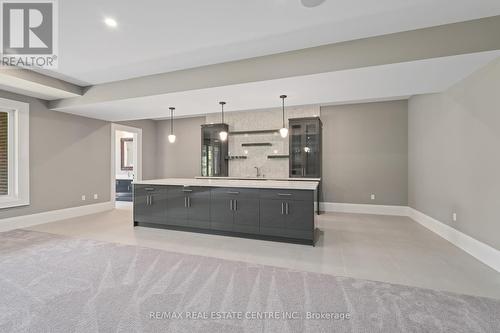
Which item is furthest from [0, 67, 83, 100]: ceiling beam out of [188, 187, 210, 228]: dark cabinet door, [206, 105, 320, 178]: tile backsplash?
[206, 105, 320, 178]: tile backsplash

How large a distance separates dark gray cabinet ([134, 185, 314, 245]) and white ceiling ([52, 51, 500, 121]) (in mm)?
1561

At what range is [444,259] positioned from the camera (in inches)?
112

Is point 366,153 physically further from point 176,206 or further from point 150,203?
point 150,203

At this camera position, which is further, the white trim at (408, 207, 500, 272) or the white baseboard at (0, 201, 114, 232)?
the white baseboard at (0, 201, 114, 232)

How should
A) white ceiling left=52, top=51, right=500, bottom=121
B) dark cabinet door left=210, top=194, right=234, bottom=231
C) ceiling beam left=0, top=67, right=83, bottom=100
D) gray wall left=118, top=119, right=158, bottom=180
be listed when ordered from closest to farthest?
white ceiling left=52, top=51, right=500, bottom=121 → ceiling beam left=0, top=67, right=83, bottom=100 → dark cabinet door left=210, top=194, right=234, bottom=231 → gray wall left=118, top=119, right=158, bottom=180

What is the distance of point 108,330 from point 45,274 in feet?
4.70

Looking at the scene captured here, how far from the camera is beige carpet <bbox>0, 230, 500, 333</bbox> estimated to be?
1692 mm

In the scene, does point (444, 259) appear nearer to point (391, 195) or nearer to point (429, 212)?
point (429, 212)

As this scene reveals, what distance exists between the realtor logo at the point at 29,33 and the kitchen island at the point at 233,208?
92.8 inches

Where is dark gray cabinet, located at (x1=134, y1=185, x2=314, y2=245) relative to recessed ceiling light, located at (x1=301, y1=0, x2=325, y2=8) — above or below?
below

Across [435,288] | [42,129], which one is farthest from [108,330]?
[42,129]

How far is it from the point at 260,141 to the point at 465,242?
14.9ft

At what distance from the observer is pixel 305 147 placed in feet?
18.7

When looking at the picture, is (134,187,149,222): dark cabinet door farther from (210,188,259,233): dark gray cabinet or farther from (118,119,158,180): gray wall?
(118,119,158,180): gray wall
